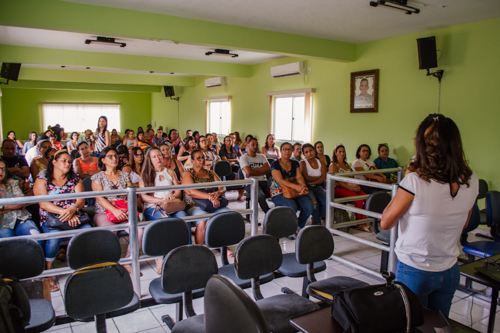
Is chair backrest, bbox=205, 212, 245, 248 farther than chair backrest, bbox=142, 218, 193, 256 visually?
Yes

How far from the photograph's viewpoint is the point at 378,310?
134 cm

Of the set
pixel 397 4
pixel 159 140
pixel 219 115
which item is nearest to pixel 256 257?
pixel 397 4

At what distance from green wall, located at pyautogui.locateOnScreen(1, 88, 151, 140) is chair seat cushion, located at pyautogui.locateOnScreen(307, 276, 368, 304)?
14.9m

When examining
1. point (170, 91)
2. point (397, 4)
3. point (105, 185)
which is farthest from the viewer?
point (170, 91)

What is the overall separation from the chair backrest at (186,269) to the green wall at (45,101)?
47.7ft

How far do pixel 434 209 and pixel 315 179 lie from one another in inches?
129

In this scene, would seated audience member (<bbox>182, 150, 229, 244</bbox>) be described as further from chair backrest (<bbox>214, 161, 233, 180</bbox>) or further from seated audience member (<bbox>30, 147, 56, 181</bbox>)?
seated audience member (<bbox>30, 147, 56, 181</bbox>)

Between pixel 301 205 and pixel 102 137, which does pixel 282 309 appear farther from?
pixel 102 137

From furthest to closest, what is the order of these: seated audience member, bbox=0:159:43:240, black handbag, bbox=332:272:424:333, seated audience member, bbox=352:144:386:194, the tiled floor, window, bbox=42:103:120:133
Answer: window, bbox=42:103:120:133 → seated audience member, bbox=352:144:386:194 → seated audience member, bbox=0:159:43:240 → the tiled floor → black handbag, bbox=332:272:424:333

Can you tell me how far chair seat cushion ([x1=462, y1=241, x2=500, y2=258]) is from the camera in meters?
2.87

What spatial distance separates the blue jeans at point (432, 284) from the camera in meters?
1.60

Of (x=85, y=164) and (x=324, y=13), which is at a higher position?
(x=324, y=13)

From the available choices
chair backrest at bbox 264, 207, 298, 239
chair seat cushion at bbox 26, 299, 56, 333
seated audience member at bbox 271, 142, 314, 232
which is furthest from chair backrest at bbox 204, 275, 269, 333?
seated audience member at bbox 271, 142, 314, 232

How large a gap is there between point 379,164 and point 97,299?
4.85m
